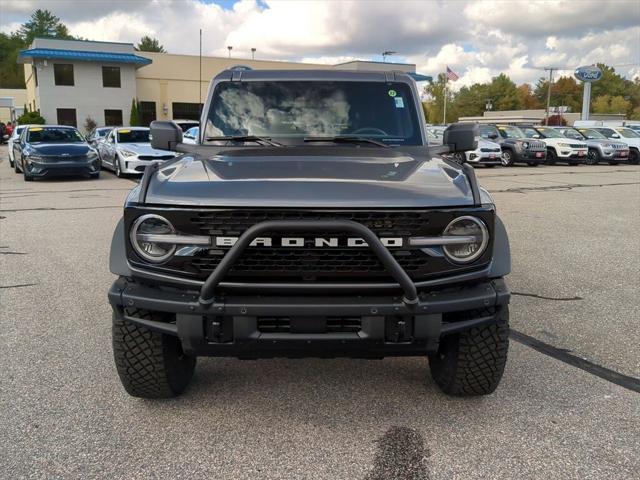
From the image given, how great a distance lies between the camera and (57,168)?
15672 millimetres

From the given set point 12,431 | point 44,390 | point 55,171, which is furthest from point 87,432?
point 55,171

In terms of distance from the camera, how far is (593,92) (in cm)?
12069

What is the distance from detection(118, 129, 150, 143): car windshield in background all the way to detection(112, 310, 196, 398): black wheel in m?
15.6

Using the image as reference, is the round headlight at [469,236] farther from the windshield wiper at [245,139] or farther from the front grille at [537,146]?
the front grille at [537,146]

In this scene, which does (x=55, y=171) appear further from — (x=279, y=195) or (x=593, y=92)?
(x=593, y=92)

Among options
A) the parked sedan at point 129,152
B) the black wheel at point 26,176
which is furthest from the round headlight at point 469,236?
the black wheel at point 26,176

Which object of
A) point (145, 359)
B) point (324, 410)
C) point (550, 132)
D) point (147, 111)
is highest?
point (147, 111)

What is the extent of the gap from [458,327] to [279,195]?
107cm

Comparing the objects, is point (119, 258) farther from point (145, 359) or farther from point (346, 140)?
point (346, 140)

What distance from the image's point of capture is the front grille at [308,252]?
108 inches

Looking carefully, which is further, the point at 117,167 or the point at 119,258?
the point at 117,167

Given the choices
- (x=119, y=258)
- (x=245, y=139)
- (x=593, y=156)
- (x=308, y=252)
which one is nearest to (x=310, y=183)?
(x=308, y=252)

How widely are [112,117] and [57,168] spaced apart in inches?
1113

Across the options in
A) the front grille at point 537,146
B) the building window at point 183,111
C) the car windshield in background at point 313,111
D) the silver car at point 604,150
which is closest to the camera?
the car windshield in background at point 313,111
